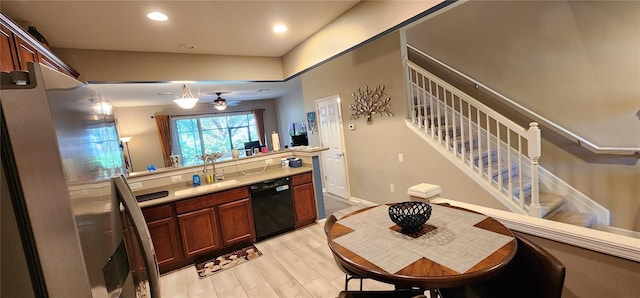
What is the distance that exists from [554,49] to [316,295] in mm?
3982

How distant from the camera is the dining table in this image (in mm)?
1020

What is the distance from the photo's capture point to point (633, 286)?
44.6 inches

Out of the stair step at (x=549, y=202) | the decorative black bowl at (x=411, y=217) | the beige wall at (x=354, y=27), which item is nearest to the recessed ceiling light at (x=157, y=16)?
the beige wall at (x=354, y=27)

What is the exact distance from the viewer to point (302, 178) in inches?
145

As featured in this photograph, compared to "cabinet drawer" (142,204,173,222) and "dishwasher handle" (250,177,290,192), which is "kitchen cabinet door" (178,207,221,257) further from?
"dishwasher handle" (250,177,290,192)

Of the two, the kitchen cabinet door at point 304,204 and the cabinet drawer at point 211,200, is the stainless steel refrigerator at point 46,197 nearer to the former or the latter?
the cabinet drawer at point 211,200

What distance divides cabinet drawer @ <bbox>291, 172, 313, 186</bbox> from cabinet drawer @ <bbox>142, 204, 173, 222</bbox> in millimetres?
1496

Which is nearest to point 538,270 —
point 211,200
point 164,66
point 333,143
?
point 211,200

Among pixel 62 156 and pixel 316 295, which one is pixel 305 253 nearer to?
pixel 316 295

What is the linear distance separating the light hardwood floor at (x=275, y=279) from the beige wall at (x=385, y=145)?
1.58m

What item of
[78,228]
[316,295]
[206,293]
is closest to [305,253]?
[316,295]

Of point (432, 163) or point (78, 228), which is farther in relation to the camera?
point (432, 163)

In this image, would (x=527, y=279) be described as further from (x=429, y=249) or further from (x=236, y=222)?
(x=236, y=222)

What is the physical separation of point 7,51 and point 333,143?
4.27 meters
